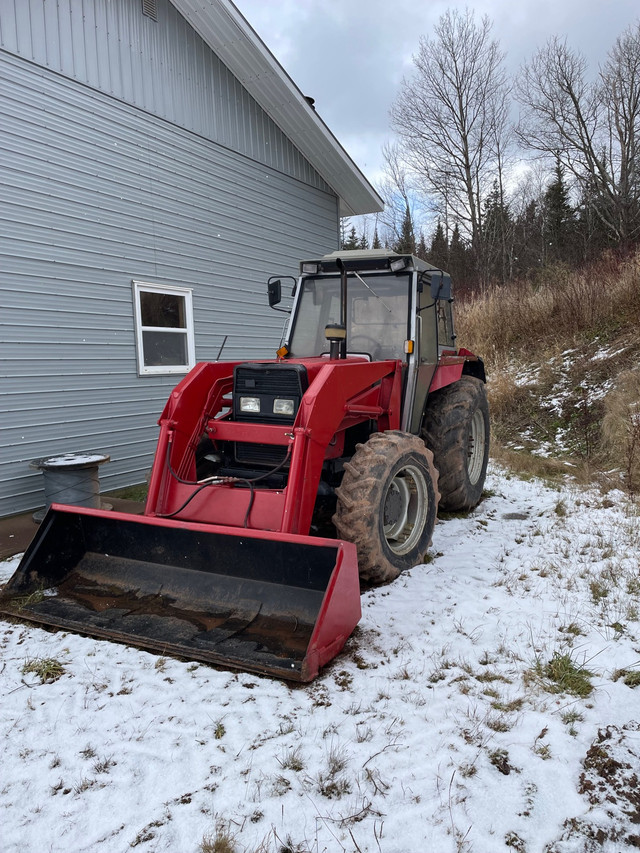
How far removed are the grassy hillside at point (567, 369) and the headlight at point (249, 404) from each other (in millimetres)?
4342

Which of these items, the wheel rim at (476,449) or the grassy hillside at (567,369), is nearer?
the wheel rim at (476,449)

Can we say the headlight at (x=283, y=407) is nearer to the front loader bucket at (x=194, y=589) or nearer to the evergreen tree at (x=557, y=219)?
the front loader bucket at (x=194, y=589)

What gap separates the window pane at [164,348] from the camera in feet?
24.8

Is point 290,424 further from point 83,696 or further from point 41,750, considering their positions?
point 41,750

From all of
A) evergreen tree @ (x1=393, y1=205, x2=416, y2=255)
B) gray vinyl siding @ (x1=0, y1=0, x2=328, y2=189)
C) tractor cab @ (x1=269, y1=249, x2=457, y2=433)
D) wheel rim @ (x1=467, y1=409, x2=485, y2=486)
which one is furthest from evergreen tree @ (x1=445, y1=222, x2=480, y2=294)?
tractor cab @ (x1=269, y1=249, x2=457, y2=433)

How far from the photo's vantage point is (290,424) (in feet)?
13.5

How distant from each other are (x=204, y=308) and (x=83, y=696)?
6.27 m

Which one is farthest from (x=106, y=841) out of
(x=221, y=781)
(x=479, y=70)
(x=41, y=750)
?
(x=479, y=70)

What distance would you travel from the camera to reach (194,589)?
11.6ft

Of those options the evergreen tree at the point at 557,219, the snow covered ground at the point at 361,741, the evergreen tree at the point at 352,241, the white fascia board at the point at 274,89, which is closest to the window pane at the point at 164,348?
the white fascia board at the point at 274,89

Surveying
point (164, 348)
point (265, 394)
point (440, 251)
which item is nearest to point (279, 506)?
point (265, 394)

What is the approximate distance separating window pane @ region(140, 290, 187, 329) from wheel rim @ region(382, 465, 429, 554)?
452 centimetres

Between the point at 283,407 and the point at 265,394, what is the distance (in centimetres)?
18

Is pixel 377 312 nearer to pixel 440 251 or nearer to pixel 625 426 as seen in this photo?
pixel 625 426
